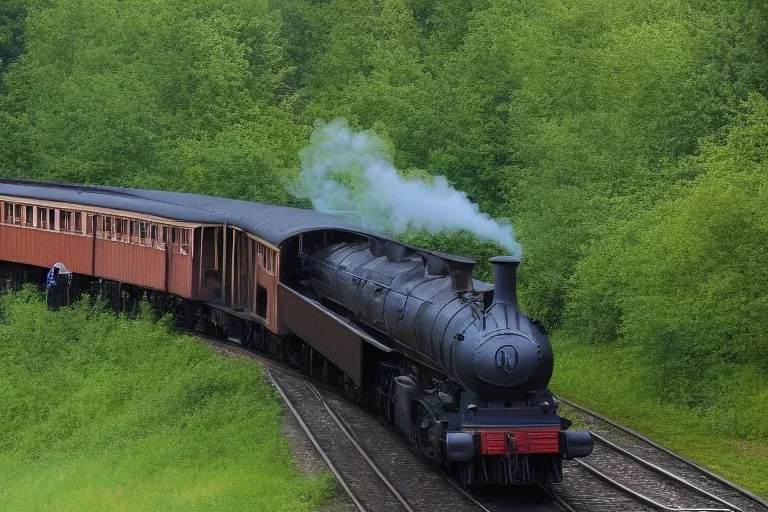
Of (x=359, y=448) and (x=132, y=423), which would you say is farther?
(x=132, y=423)

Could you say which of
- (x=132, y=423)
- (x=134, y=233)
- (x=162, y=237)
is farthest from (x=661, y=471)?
(x=134, y=233)

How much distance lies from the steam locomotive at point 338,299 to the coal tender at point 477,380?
2 cm

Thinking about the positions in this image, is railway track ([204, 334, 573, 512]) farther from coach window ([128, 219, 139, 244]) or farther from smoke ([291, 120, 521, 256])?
coach window ([128, 219, 139, 244])

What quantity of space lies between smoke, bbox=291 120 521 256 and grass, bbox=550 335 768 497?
3081mm

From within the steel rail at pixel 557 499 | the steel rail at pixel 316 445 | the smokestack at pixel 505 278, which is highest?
the smokestack at pixel 505 278

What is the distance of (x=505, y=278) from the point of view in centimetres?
1434

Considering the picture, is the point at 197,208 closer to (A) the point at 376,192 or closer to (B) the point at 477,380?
(A) the point at 376,192

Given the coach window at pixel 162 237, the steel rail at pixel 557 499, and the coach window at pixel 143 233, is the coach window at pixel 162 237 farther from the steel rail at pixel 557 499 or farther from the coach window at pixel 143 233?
the steel rail at pixel 557 499

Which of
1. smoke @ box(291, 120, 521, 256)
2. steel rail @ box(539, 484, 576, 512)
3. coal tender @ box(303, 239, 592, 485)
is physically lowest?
steel rail @ box(539, 484, 576, 512)

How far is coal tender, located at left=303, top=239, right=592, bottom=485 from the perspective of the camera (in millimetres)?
14039

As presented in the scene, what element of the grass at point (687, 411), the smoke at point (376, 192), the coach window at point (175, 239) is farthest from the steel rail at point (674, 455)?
the coach window at point (175, 239)

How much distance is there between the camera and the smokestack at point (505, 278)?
14227mm

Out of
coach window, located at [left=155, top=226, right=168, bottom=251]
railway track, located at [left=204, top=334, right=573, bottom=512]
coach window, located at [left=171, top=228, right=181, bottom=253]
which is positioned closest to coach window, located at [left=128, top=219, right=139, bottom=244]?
coach window, located at [left=155, top=226, right=168, bottom=251]

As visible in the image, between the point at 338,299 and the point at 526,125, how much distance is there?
59.1 feet
